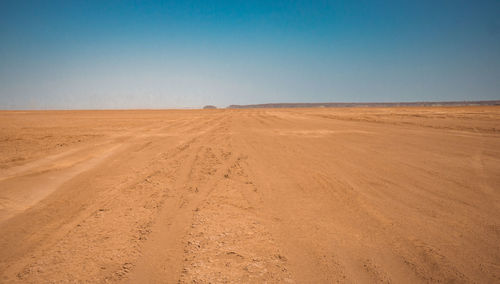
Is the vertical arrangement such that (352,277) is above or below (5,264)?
below

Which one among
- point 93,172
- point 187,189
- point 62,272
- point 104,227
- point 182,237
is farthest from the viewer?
point 93,172

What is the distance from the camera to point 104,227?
2248 millimetres

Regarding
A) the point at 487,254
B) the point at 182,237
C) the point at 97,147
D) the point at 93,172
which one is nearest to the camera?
the point at 487,254

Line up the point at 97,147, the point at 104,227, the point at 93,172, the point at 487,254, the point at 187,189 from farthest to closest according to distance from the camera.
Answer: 1. the point at 97,147
2. the point at 93,172
3. the point at 187,189
4. the point at 104,227
5. the point at 487,254

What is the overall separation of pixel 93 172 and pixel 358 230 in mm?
4449

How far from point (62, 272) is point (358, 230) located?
2.58 m

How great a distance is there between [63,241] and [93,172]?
2465mm

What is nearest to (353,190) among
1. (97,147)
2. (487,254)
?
(487,254)

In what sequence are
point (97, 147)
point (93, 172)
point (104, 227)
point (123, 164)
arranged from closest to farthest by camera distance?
point (104, 227)
point (93, 172)
point (123, 164)
point (97, 147)

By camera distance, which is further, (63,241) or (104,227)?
(104,227)

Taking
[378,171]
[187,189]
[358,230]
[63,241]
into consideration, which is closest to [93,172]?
[187,189]

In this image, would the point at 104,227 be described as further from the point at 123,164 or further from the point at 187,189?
the point at 123,164

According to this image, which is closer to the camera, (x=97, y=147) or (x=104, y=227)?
(x=104, y=227)

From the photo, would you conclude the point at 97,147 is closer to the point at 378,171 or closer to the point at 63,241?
the point at 63,241
